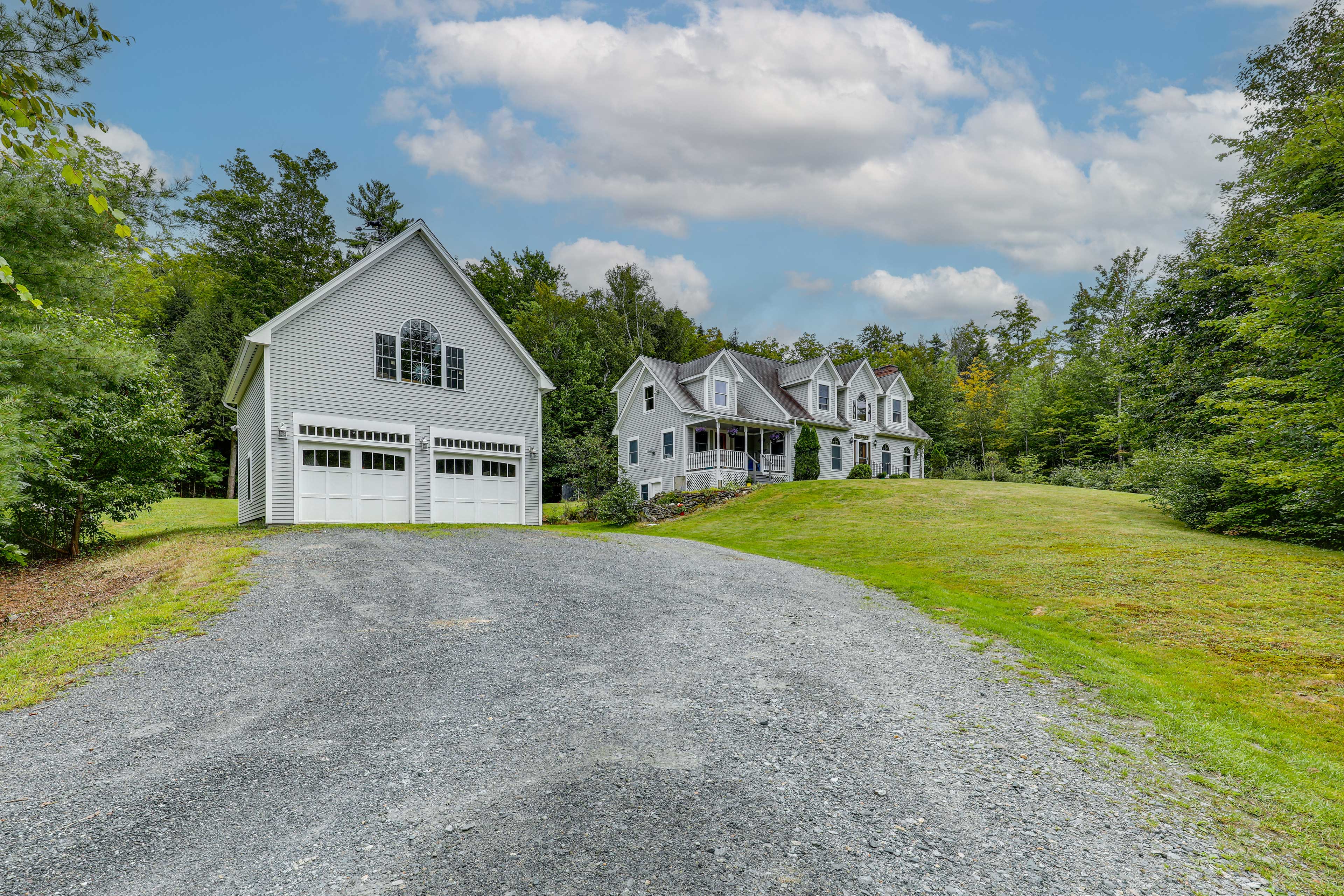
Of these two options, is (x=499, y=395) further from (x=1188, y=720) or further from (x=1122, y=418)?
(x=1122, y=418)

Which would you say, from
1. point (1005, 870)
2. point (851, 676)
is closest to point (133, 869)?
point (1005, 870)

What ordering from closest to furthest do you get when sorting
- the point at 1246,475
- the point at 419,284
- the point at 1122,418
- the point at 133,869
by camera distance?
1. the point at 133,869
2. the point at 1246,475
3. the point at 419,284
4. the point at 1122,418

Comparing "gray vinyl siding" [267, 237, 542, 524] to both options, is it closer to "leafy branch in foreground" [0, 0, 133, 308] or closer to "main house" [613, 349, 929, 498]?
"main house" [613, 349, 929, 498]

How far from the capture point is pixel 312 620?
24.0 ft

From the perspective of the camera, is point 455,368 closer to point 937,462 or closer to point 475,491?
point 475,491

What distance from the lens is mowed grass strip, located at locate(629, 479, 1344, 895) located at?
4094mm

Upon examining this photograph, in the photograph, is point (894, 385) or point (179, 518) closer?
point (179, 518)

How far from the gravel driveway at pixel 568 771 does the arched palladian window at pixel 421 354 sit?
38.8 feet

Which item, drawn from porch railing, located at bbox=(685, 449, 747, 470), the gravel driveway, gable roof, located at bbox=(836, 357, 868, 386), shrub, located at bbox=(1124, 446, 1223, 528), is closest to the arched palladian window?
the gravel driveway

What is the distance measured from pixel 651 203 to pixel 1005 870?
1468 inches

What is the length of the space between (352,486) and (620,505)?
365 inches

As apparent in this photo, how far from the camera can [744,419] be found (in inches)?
1135

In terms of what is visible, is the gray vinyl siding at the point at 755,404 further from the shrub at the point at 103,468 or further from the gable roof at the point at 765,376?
the shrub at the point at 103,468

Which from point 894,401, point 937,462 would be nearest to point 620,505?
point 894,401
